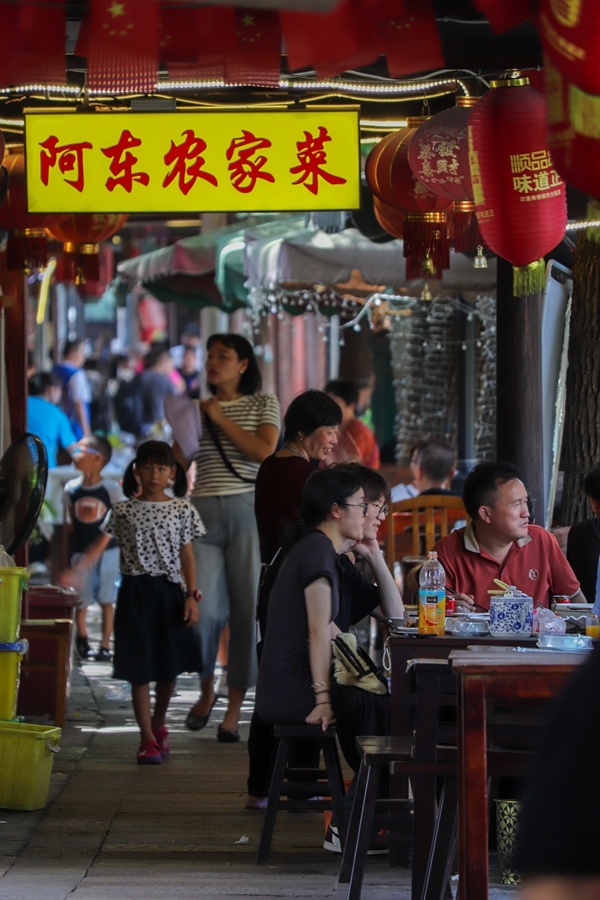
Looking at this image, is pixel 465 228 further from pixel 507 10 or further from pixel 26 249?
pixel 26 249

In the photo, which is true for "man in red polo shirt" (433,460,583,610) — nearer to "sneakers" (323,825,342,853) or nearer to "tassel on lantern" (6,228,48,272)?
"sneakers" (323,825,342,853)

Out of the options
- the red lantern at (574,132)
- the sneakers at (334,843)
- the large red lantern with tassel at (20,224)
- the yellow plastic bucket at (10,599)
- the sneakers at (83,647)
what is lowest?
the sneakers at (334,843)

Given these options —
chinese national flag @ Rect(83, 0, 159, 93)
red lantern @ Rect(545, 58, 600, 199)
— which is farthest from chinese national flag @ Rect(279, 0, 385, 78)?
red lantern @ Rect(545, 58, 600, 199)

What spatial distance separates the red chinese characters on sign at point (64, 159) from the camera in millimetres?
6059

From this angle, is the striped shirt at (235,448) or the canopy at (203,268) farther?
the canopy at (203,268)

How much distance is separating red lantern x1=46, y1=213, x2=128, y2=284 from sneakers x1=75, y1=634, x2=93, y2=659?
3.12m

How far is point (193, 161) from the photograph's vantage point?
6.00 metres

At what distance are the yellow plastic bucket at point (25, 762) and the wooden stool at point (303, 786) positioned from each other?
116 centimetres

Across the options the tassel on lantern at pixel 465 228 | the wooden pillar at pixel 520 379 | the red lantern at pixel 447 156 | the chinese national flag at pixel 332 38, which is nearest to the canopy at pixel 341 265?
the wooden pillar at pixel 520 379

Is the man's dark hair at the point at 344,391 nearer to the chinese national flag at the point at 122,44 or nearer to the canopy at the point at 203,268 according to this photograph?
the canopy at the point at 203,268

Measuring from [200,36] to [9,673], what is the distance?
293 cm

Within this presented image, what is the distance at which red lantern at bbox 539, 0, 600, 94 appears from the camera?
3059mm

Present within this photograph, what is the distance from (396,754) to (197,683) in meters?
5.46

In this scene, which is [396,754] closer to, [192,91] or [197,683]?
[192,91]
